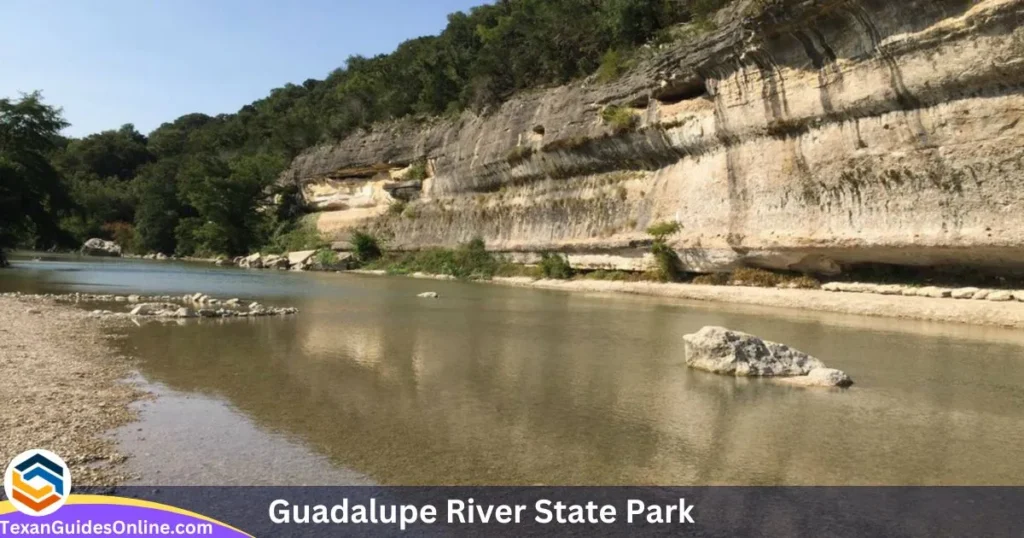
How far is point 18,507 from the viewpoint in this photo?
4.42 m

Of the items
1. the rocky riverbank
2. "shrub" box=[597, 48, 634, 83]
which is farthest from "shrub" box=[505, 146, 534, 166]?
the rocky riverbank

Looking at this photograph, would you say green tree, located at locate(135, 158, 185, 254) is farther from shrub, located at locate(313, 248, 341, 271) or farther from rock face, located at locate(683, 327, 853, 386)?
rock face, located at locate(683, 327, 853, 386)

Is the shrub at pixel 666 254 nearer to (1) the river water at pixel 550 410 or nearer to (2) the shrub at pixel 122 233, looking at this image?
(1) the river water at pixel 550 410

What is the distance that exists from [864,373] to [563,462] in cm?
640

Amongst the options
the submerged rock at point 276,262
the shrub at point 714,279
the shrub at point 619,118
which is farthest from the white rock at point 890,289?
the submerged rock at point 276,262

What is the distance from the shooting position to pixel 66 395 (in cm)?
734

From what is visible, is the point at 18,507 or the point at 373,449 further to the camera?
the point at 373,449

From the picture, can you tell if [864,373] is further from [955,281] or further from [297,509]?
[955,281]

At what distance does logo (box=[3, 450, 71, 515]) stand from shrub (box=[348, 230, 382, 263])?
46.2 m

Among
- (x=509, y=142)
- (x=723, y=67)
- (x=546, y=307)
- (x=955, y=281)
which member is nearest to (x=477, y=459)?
(x=546, y=307)

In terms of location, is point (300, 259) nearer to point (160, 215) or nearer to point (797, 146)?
point (160, 215)

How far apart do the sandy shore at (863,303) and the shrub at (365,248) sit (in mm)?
27833

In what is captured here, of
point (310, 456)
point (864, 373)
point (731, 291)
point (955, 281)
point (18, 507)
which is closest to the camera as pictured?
point (18, 507)

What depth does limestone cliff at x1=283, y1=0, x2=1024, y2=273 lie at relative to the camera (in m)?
16.9
